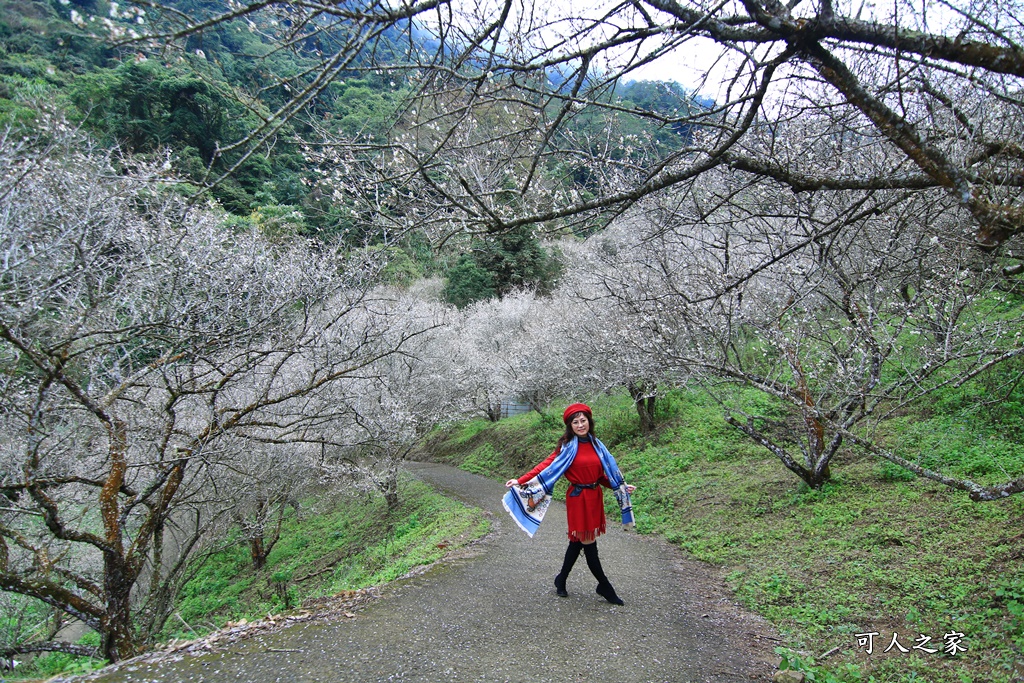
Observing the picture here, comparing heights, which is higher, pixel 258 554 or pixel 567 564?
pixel 567 564

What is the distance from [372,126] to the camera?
3.12 metres

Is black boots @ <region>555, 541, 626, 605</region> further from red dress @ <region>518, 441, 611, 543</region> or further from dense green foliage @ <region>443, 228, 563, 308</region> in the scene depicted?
dense green foliage @ <region>443, 228, 563, 308</region>

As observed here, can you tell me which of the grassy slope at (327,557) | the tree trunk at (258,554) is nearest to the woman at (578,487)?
the grassy slope at (327,557)

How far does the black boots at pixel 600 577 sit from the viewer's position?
15.6ft

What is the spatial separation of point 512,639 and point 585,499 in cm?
127

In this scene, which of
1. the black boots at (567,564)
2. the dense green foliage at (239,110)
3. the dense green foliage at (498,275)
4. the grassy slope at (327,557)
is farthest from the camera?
the dense green foliage at (498,275)

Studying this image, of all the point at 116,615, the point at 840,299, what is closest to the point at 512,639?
the point at 116,615

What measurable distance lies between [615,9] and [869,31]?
4.29 ft

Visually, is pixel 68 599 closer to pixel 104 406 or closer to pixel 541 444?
pixel 104 406

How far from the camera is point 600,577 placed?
4848 millimetres

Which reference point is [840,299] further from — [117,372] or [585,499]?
[117,372]

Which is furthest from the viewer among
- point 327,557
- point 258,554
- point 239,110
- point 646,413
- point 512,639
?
point 646,413

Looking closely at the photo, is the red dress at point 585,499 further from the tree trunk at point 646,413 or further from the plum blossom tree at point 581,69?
the tree trunk at point 646,413

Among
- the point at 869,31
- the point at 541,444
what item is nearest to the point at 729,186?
the point at 869,31
